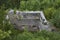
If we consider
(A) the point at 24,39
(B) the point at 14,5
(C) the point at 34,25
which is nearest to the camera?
(A) the point at 24,39

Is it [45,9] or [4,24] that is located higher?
[4,24]

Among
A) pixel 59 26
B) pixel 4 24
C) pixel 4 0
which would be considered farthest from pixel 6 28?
pixel 4 0

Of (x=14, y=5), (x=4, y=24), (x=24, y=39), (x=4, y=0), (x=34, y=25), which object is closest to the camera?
(x=4, y=24)

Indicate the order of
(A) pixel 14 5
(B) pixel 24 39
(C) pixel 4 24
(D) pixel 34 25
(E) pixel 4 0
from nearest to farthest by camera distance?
(C) pixel 4 24 < (B) pixel 24 39 < (D) pixel 34 25 < (E) pixel 4 0 < (A) pixel 14 5

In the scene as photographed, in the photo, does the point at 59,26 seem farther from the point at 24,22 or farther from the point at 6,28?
the point at 6,28

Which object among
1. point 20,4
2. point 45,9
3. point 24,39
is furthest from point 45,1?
point 24,39

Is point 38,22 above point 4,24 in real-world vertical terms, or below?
below

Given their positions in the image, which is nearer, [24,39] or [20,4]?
[24,39]

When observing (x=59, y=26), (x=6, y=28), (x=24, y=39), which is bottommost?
(x=59, y=26)

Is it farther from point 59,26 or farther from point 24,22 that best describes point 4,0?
point 59,26
